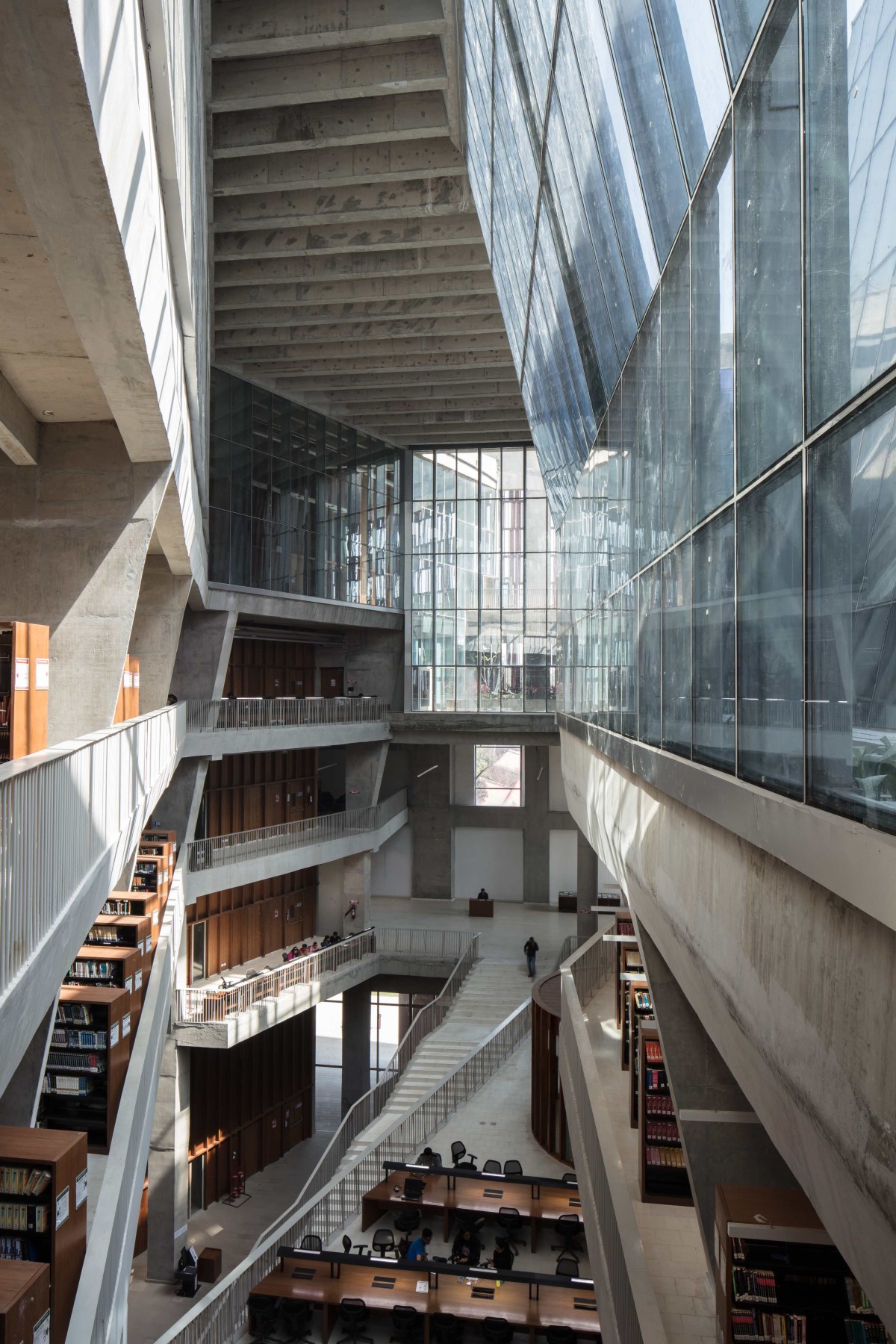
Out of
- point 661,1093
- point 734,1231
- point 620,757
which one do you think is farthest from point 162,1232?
point 734,1231

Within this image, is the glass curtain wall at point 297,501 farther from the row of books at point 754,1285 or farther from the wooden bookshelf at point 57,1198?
the row of books at point 754,1285

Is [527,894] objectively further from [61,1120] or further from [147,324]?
[147,324]

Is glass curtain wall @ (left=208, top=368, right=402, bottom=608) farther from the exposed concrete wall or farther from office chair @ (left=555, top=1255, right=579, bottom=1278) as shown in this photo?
the exposed concrete wall

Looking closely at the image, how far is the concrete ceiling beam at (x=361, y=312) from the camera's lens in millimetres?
21078

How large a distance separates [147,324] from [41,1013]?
13.2ft

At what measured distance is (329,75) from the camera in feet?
45.7

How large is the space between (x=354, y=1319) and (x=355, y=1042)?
59.6 ft

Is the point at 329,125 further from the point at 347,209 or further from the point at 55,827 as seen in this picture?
the point at 55,827

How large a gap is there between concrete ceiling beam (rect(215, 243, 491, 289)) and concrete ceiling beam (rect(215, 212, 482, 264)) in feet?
1.34

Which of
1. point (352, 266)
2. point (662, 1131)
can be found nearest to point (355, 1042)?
point (352, 266)

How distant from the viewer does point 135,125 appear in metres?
4.89

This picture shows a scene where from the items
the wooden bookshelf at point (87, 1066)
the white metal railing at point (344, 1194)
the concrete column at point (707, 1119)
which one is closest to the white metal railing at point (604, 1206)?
the concrete column at point (707, 1119)

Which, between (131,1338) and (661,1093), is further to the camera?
(131,1338)

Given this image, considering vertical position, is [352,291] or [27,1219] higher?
[352,291]
